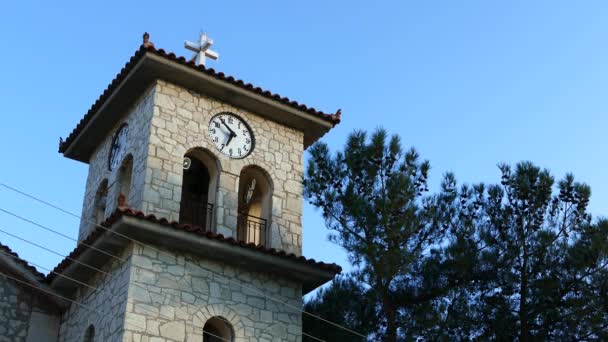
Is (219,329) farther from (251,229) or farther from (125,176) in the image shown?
(125,176)

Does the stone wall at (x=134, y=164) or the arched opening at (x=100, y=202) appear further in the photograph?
the arched opening at (x=100, y=202)

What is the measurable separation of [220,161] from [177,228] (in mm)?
2193

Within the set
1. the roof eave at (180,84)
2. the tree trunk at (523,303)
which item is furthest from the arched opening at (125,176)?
the tree trunk at (523,303)

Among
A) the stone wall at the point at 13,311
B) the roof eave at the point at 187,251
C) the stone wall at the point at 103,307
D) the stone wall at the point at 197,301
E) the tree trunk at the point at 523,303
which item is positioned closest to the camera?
the stone wall at the point at 197,301

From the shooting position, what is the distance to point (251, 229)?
16641 mm

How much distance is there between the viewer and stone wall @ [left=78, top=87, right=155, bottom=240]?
49.7 feet

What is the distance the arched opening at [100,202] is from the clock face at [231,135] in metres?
2.32

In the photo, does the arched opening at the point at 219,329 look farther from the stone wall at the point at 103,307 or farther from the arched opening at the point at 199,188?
the arched opening at the point at 199,188

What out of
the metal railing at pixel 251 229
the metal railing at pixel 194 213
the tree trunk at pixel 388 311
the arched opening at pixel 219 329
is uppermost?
the metal railing at pixel 194 213

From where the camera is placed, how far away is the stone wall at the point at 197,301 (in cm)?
1348

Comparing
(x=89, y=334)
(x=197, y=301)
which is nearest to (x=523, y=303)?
(x=197, y=301)

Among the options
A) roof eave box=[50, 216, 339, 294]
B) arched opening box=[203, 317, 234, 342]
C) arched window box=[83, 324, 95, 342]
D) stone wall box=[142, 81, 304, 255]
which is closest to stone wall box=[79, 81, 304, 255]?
stone wall box=[142, 81, 304, 255]

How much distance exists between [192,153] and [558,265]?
6368mm

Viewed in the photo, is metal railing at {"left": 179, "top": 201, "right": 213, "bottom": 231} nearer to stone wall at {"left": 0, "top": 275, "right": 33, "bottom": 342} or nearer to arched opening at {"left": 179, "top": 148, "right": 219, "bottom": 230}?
arched opening at {"left": 179, "top": 148, "right": 219, "bottom": 230}
